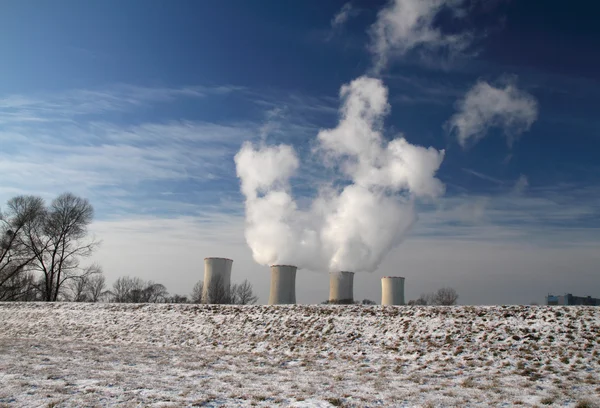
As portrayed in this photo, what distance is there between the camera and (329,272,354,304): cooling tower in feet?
137

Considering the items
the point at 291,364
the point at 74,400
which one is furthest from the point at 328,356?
the point at 74,400

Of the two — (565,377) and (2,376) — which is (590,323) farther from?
(2,376)

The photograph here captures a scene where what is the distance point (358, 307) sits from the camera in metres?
20.2

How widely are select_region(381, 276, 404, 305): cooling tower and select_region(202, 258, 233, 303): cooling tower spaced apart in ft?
50.4

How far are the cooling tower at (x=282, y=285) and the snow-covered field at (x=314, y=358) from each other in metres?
14.6

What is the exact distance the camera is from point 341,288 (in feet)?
138

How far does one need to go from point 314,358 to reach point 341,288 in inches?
1094

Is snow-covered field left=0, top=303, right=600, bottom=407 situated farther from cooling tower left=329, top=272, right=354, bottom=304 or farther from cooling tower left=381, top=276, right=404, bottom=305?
cooling tower left=381, top=276, right=404, bottom=305

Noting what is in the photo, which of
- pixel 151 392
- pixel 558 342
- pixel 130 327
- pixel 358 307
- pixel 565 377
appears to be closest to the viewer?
pixel 151 392

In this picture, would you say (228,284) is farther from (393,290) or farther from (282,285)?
(393,290)

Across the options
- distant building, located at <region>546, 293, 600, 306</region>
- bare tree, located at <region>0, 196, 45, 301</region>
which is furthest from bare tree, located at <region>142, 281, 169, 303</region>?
distant building, located at <region>546, 293, 600, 306</region>

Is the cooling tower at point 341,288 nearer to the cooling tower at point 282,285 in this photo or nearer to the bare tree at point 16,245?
the cooling tower at point 282,285

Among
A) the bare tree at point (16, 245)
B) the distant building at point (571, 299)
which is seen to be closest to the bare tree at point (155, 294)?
the bare tree at point (16, 245)

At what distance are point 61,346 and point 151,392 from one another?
10.3 metres
